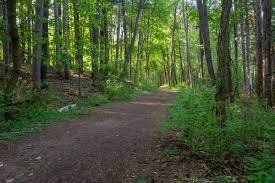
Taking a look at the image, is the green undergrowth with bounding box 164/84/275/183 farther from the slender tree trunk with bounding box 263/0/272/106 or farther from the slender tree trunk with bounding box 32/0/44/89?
the slender tree trunk with bounding box 32/0/44/89

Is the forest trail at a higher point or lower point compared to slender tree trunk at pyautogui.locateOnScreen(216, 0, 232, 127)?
lower

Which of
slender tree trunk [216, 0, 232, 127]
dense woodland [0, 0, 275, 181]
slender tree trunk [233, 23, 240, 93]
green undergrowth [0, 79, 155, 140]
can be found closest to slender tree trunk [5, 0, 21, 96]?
dense woodland [0, 0, 275, 181]

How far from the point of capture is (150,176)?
551 centimetres

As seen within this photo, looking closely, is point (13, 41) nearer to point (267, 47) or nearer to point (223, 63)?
point (223, 63)

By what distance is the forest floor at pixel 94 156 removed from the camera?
5602 mm

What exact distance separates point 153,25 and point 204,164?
3354 cm

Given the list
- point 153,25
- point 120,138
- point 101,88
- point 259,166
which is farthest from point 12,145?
point 153,25

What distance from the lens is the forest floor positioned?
560 centimetres

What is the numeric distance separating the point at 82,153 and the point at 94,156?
38 centimetres

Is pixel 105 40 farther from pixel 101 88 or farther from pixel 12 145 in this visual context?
pixel 12 145

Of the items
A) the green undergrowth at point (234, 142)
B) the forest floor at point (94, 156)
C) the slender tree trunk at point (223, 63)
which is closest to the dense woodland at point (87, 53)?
the slender tree trunk at point (223, 63)

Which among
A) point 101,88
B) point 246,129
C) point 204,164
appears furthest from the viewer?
point 101,88

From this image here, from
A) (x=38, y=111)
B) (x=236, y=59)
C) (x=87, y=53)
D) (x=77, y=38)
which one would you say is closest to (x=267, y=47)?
(x=236, y=59)

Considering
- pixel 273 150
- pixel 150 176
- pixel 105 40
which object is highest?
pixel 105 40
